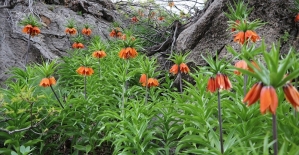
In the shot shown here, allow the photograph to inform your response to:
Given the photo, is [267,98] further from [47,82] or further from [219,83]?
[47,82]

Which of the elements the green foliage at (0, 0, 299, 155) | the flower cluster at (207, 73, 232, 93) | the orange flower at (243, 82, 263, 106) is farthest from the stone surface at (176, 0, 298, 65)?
the orange flower at (243, 82, 263, 106)

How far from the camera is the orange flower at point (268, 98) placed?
1.16 metres

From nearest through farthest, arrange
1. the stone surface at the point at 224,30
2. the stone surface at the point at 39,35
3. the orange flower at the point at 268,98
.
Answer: the orange flower at the point at 268,98
the stone surface at the point at 224,30
the stone surface at the point at 39,35

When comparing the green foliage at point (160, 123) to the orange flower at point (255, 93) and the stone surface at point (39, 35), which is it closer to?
the orange flower at point (255, 93)

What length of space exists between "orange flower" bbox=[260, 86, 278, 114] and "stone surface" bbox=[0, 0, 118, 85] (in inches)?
187

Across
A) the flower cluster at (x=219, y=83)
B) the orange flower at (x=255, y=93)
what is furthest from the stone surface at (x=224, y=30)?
the orange flower at (x=255, y=93)

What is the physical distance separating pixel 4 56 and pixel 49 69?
10.1 feet

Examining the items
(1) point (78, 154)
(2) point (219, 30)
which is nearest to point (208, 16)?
(2) point (219, 30)

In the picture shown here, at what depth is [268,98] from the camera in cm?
116

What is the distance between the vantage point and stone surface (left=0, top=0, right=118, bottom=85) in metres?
5.63

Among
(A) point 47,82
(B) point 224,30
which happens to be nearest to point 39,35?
(A) point 47,82

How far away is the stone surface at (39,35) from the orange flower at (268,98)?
15.6 ft

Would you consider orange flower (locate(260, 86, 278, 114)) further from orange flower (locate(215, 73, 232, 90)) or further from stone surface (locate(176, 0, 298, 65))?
stone surface (locate(176, 0, 298, 65))

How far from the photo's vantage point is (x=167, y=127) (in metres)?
2.62
